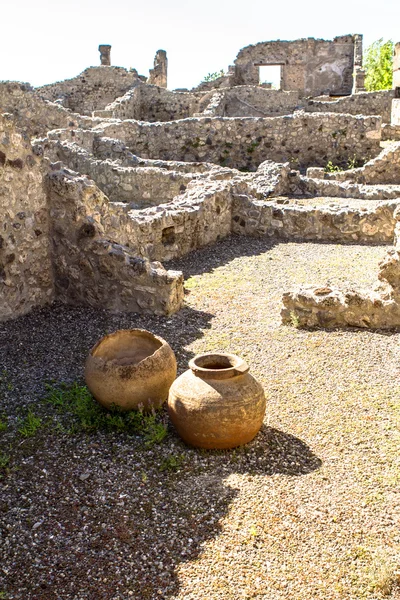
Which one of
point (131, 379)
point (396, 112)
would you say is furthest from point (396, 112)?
point (131, 379)

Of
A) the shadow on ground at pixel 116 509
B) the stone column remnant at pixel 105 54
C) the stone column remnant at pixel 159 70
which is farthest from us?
the stone column remnant at pixel 159 70

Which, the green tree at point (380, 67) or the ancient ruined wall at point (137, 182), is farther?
the green tree at point (380, 67)

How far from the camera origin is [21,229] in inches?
344

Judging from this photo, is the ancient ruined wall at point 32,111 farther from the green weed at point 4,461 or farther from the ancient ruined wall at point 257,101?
the green weed at point 4,461

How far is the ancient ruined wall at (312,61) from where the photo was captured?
36.6m

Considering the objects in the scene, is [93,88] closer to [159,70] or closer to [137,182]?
[159,70]

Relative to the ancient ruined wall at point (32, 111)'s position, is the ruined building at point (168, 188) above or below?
below

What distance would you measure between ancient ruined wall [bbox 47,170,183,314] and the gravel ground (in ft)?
3.63

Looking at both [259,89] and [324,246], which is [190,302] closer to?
[324,246]

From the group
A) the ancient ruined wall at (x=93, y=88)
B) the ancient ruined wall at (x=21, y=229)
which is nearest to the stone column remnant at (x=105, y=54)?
the ancient ruined wall at (x=93, y=88)

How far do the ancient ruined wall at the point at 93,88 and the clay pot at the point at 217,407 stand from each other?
1036 inches

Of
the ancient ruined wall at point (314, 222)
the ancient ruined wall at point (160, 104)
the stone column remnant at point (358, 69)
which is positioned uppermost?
the stone column remnant at point (358, 69)

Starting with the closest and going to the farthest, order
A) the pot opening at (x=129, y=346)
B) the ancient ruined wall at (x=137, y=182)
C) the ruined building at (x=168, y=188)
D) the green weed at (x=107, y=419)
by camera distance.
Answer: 1. the green weed at (x=107, y=419)
2. the pot opening at (x=129, y=346)
3. the ruined building at (x=168, y=188)
4. the ancient ruined wall at (x=137, y=182)

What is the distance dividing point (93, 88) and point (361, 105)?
40.8 feet
